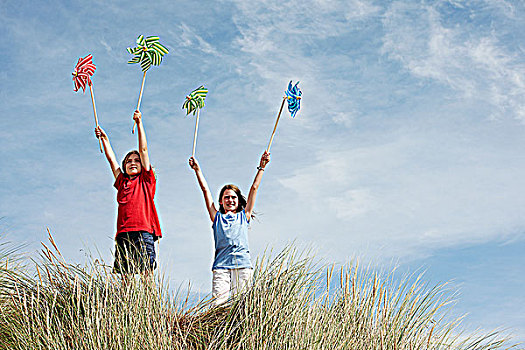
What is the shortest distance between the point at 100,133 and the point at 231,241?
1773 mm

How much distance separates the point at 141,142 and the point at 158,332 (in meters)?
1.97

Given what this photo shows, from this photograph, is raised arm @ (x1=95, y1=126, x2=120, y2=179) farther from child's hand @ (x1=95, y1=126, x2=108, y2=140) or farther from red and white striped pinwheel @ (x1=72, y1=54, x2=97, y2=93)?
red and white striped pinwheel @ (x1=72, y1=54, x2=97, y2=93)

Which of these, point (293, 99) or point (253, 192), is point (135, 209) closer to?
point (253, 192)

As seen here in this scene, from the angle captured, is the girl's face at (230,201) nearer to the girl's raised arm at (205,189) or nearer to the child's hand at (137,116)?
the girl's raised arm at (205,189)

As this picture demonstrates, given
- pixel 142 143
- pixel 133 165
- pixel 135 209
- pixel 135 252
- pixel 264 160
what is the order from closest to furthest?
1. pixel 135 252
2. pixel 135 209
3. pixel 142 143
4. pixel 133 165
5. pixel 264 160

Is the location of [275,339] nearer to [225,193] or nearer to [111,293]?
[111,293]

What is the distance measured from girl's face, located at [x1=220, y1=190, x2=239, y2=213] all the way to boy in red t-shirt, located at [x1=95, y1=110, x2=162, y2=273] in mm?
875

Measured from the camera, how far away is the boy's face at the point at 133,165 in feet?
22.1

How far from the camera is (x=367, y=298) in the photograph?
21.2 feet

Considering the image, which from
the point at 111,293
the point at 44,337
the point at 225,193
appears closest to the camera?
the point at 44,337

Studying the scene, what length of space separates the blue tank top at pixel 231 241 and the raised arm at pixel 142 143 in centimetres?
96

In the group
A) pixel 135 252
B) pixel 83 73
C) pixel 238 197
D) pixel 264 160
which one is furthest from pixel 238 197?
pixel 83 73

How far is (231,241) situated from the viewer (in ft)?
22.3

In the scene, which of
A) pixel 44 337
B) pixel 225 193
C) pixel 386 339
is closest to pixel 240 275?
pixel 225 193
